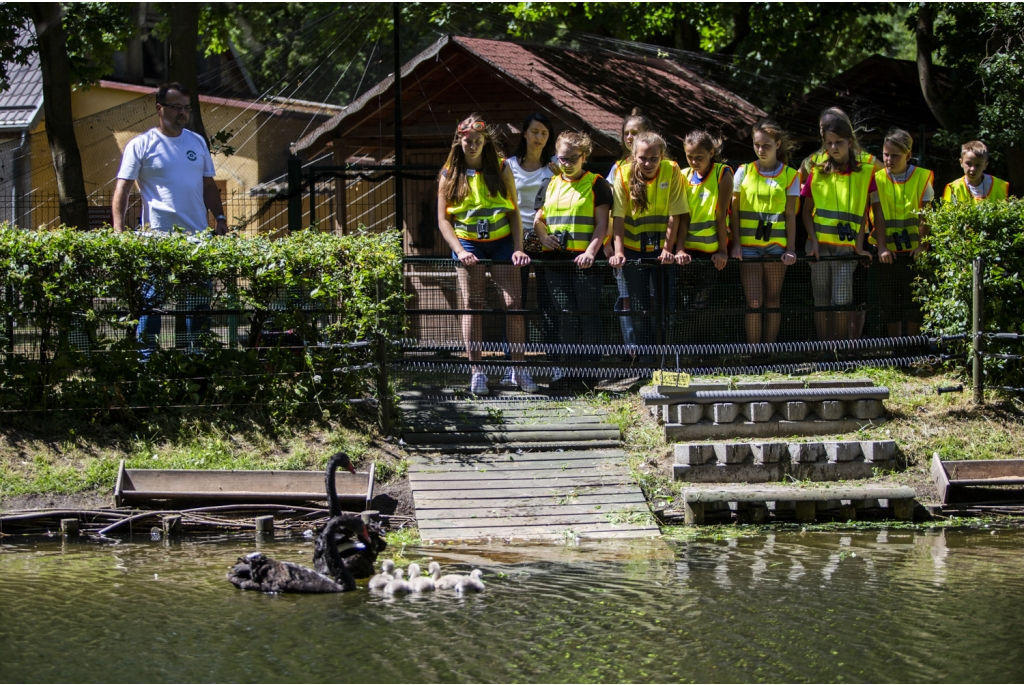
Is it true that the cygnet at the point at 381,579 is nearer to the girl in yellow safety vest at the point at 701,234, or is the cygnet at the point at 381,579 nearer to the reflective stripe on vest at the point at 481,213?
the reflective stripe on vest at the point at 481,213

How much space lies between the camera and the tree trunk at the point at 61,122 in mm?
12695

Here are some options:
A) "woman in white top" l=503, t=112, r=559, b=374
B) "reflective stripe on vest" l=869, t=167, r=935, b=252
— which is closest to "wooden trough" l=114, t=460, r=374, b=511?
"woman in white top" l=503, t=112, r=559, b=374

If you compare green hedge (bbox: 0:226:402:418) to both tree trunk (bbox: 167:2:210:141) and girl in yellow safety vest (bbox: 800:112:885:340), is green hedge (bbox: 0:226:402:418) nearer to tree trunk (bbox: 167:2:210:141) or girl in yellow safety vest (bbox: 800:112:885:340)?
girl in yellow safety vest (bbox: 800:112:885:340)

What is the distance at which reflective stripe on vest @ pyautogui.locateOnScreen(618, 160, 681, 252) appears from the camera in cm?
1048

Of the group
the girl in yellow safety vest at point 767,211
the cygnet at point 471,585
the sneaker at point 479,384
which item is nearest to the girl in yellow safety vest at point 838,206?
the girl in yellow safety vest at point 767,211

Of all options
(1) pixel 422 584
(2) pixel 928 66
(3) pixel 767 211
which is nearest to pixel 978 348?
(3) pixel 767 211

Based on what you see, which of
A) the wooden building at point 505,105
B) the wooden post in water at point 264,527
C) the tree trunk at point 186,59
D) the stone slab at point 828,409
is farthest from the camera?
the wooden building at point 505,105

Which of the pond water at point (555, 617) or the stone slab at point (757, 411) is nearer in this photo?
the pond water at point (555, 617)

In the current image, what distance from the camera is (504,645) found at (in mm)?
5984

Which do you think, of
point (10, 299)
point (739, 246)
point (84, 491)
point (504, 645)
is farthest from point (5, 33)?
point (504, 645)

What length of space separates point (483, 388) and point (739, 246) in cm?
265

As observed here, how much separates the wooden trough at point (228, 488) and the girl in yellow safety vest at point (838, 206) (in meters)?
4.57

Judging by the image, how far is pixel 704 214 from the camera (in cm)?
1057

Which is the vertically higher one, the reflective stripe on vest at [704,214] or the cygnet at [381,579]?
the reflective stripe on vest at [704,214]
